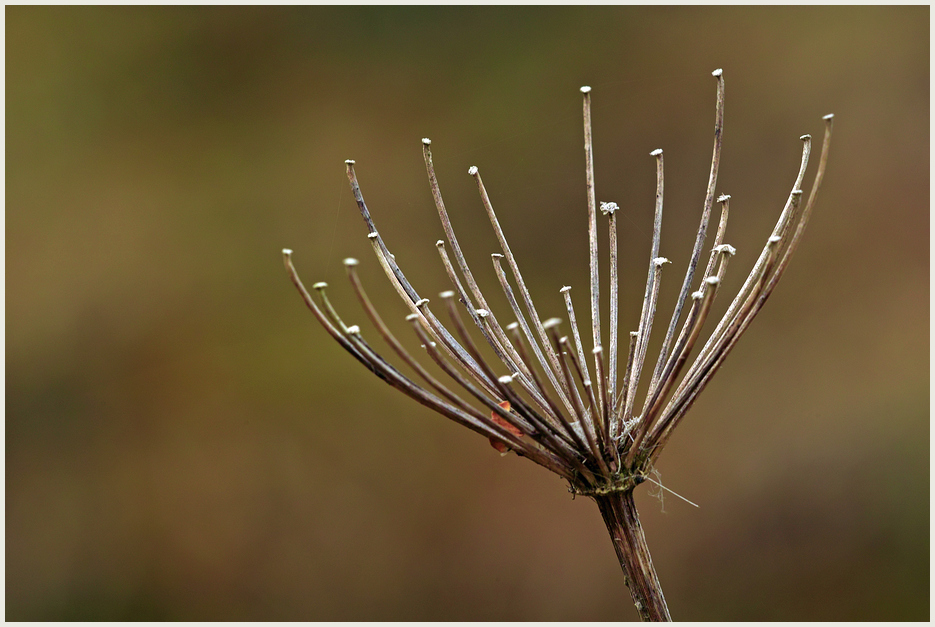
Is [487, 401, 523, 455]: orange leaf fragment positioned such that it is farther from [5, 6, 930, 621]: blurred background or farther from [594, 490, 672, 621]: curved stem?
[5, 6, 930, 621]: blurred background

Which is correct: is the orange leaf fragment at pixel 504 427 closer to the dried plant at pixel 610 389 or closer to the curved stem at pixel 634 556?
the dried plant at pixel 610 389

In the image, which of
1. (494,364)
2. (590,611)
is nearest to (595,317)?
(494,364)

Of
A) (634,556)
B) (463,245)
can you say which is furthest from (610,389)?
(463,245)

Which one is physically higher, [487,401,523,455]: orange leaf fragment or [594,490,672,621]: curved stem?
[487,401,523,455]: orange leaf fragment

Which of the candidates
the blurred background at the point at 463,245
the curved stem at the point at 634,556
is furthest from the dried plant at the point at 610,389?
the blurred background at the point at 463,245

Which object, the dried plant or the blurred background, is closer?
the dried plant

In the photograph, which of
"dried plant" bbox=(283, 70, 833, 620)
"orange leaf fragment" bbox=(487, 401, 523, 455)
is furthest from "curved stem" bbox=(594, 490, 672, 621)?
"orange leaf fragment" bbox=(487, 401, 523, 455)

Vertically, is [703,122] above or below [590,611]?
above

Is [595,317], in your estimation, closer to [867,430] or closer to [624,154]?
[624,154]
